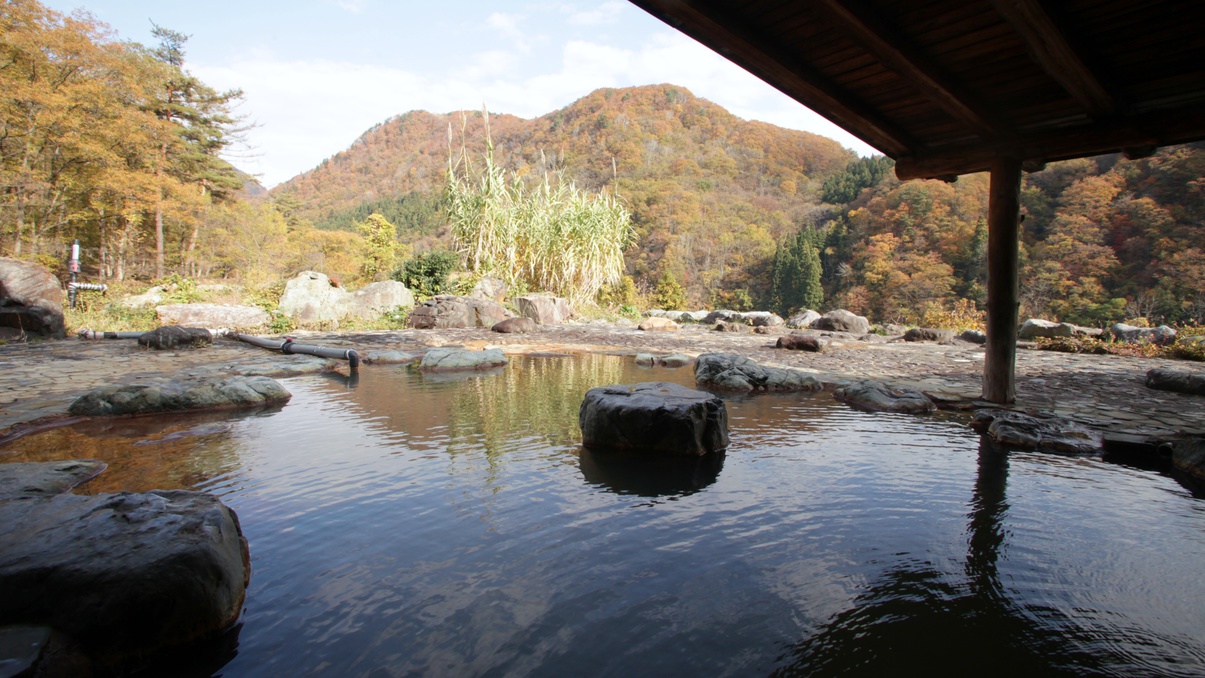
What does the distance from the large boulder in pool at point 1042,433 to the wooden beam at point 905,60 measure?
2.72 metres

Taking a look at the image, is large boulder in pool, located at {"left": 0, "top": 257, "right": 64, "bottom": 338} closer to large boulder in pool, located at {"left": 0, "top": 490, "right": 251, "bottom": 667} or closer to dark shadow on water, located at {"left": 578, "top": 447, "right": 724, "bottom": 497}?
large boulder in pool, located at {"left": 0, "top": 490, "right": 251, "bottom": 667}

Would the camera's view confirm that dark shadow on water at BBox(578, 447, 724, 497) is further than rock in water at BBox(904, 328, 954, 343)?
No

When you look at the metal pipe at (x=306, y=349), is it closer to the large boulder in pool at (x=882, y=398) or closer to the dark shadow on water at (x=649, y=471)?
the dark shadow on water at (x=649, y=471)

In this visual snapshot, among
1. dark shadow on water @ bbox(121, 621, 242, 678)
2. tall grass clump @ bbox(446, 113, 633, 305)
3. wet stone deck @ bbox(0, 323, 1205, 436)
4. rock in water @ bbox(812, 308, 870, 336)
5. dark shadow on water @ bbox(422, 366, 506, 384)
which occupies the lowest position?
dark shadow on water @ bbox(121, 621, 242, 678)

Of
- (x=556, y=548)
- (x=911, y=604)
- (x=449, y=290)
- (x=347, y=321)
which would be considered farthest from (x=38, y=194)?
(x=911, y=604)

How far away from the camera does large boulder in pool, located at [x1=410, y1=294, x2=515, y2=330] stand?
15812 mm

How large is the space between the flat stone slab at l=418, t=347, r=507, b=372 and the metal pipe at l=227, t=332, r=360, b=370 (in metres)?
1.03

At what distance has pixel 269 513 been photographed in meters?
3.11

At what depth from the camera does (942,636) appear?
2074mm

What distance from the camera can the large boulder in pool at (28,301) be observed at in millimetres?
10773

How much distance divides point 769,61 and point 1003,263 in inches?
146

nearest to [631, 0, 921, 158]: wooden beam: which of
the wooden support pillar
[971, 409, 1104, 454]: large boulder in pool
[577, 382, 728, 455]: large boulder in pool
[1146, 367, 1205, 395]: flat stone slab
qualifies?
the wooden support pillar

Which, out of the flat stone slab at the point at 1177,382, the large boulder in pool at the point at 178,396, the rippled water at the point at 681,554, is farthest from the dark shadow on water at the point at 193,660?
the flat stone slab at the point at 1177,382

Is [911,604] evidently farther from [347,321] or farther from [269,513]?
[347,321]
